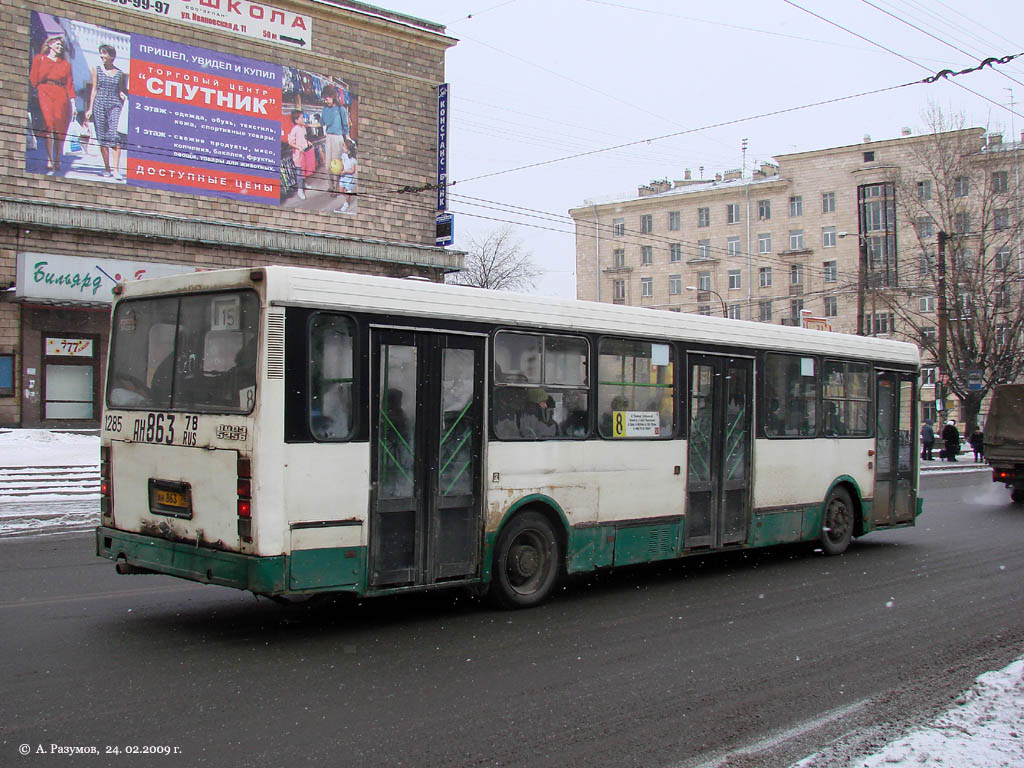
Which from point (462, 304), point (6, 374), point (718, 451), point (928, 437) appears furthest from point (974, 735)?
point (928, 437)

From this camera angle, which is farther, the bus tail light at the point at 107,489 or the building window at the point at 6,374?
the building window at the point at 6,374

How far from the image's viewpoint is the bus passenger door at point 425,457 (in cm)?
779

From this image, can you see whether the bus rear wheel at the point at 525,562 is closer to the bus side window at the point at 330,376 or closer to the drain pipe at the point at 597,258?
the bus side window at the point at 330,376

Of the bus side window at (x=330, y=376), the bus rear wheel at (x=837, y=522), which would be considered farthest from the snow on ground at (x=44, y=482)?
the bus rear wheel at (x=837, y=522)

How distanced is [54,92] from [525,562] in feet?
74.3

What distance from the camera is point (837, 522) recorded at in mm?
12945

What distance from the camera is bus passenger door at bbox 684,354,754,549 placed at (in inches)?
421

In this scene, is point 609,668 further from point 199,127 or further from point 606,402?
point 199,127

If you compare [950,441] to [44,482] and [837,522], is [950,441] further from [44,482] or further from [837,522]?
[44,482]

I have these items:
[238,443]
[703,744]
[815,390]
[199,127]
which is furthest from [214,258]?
[703,744]

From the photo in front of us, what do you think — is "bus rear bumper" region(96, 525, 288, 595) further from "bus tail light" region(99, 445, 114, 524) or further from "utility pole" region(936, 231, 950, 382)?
"utility pole" region(936, 231, 950, 382)

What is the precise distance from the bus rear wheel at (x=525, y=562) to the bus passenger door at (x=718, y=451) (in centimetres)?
211

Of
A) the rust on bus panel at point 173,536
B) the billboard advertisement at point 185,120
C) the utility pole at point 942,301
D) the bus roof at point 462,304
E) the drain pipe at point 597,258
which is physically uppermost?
the drain pipe at point 597,258

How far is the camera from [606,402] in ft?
31.9
